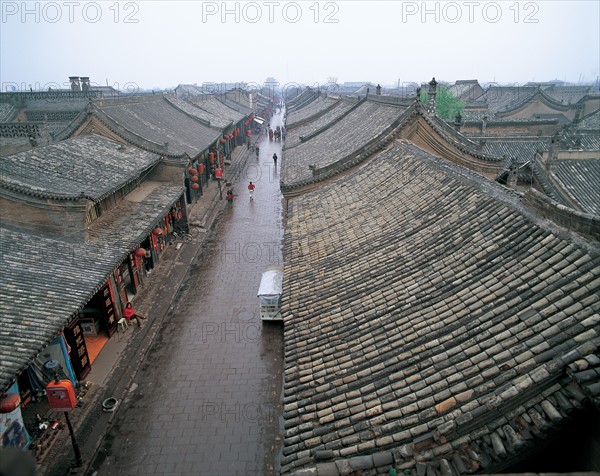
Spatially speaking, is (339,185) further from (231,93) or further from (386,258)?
(231,93)

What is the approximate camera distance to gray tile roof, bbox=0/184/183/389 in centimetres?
999

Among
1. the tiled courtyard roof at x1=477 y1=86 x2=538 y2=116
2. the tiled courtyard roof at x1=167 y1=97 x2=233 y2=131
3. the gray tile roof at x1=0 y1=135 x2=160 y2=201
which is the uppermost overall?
the tiled courtyard roof at x1=477 y1=86 x2=538 y2=116

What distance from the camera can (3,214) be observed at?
14.8 m

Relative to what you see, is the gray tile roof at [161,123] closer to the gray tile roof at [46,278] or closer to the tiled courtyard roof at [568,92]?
the gray tile roof at [46,278]

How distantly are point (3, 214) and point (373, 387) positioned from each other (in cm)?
1486

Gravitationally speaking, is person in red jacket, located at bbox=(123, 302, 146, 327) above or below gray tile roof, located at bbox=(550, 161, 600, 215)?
below

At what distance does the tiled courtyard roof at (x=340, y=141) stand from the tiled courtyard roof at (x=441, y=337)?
8.53 metres

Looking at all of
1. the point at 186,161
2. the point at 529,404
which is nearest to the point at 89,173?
the point at 186,161

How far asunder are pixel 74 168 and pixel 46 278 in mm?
7609

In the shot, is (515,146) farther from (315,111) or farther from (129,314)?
(129,314)

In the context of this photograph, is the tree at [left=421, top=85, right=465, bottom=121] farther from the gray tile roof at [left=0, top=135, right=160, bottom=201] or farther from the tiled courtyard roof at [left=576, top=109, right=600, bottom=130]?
the gray tile roof at [left=0, top=135, right=160, bottom=201]

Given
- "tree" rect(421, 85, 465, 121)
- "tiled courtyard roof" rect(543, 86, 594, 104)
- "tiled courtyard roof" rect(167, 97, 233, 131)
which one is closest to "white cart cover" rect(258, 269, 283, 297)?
"tiled courtyard roof" rect(167, 97, 233, 131)

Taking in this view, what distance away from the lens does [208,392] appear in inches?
540

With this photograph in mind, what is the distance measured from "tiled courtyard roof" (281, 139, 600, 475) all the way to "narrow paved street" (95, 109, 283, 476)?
15.6 feet
